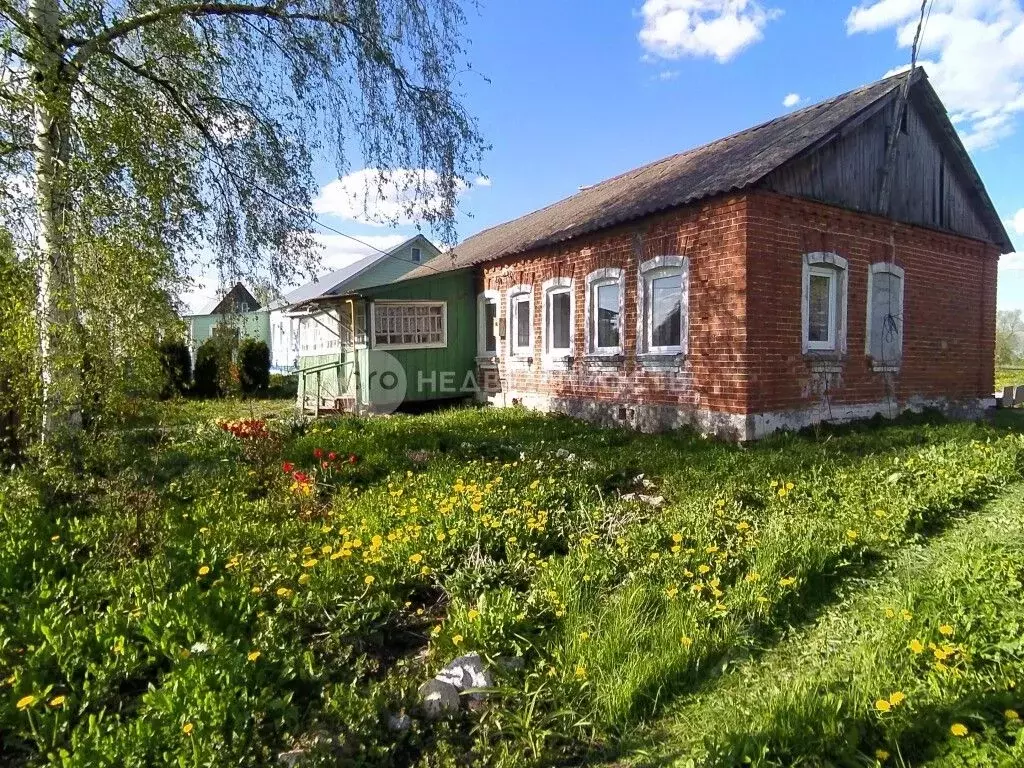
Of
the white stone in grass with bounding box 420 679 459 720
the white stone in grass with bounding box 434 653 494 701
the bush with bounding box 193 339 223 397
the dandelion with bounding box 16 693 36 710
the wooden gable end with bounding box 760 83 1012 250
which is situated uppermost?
the wooden gable end with bounding box 760 83 1012 250

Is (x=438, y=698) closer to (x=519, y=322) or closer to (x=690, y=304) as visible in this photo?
(x=690, y=304)

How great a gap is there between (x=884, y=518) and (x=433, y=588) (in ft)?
11.6

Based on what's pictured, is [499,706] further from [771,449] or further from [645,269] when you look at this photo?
[645,269]

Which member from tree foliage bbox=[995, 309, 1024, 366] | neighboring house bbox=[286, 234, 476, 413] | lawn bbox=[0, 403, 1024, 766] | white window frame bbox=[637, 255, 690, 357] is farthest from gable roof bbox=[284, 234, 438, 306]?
tree foliage bbox=[995, 309, 1024, 366]

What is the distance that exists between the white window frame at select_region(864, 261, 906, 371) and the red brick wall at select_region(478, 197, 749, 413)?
3.02 m

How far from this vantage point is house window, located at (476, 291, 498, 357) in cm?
1394

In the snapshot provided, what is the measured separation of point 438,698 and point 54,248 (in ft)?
17.2

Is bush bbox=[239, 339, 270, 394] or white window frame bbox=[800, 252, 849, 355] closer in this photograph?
white window frame bbox=[800, 252, 849, 355]

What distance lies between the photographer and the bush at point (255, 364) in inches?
787

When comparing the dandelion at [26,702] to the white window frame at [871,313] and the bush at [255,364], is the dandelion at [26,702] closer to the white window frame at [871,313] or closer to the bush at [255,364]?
the white window frame at [871,313]

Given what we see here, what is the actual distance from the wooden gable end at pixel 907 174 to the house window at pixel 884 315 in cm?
98

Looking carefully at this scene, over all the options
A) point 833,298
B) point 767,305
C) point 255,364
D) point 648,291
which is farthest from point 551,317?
point 255,364

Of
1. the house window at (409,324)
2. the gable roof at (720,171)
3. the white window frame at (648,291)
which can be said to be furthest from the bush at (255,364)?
the white window frame at (648,291)

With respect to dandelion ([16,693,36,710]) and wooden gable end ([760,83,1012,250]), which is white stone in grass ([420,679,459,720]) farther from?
wooden gable end ([760,83,1012,250])
